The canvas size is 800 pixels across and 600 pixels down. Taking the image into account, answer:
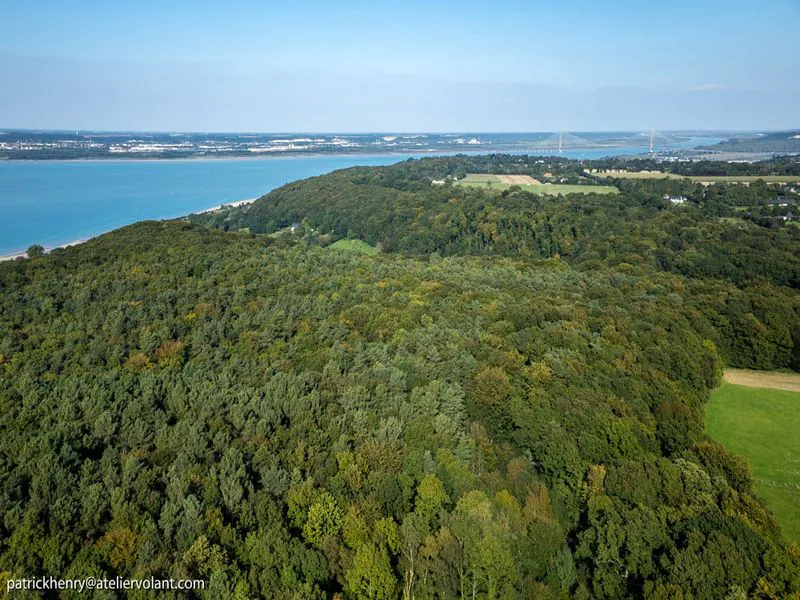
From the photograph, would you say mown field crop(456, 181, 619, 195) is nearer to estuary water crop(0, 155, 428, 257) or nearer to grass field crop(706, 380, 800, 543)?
estuary water crop(0, 155, 428, 257)

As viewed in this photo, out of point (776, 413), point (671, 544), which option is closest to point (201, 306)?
point (671, 544)

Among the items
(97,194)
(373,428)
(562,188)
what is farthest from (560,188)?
(97,194)

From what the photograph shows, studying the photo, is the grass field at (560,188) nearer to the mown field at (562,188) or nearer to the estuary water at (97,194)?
the mown field at (562,188)

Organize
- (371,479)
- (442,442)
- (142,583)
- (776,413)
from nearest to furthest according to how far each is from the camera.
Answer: (142,583)
(371,479)
(442,442)
(776,413)

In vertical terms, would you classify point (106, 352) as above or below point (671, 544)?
above

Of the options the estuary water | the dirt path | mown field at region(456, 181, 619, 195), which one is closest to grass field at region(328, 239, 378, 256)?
mown field at region(456, 181, 619, 195)

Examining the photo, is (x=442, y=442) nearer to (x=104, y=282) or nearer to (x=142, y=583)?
(x=142, y=583)
